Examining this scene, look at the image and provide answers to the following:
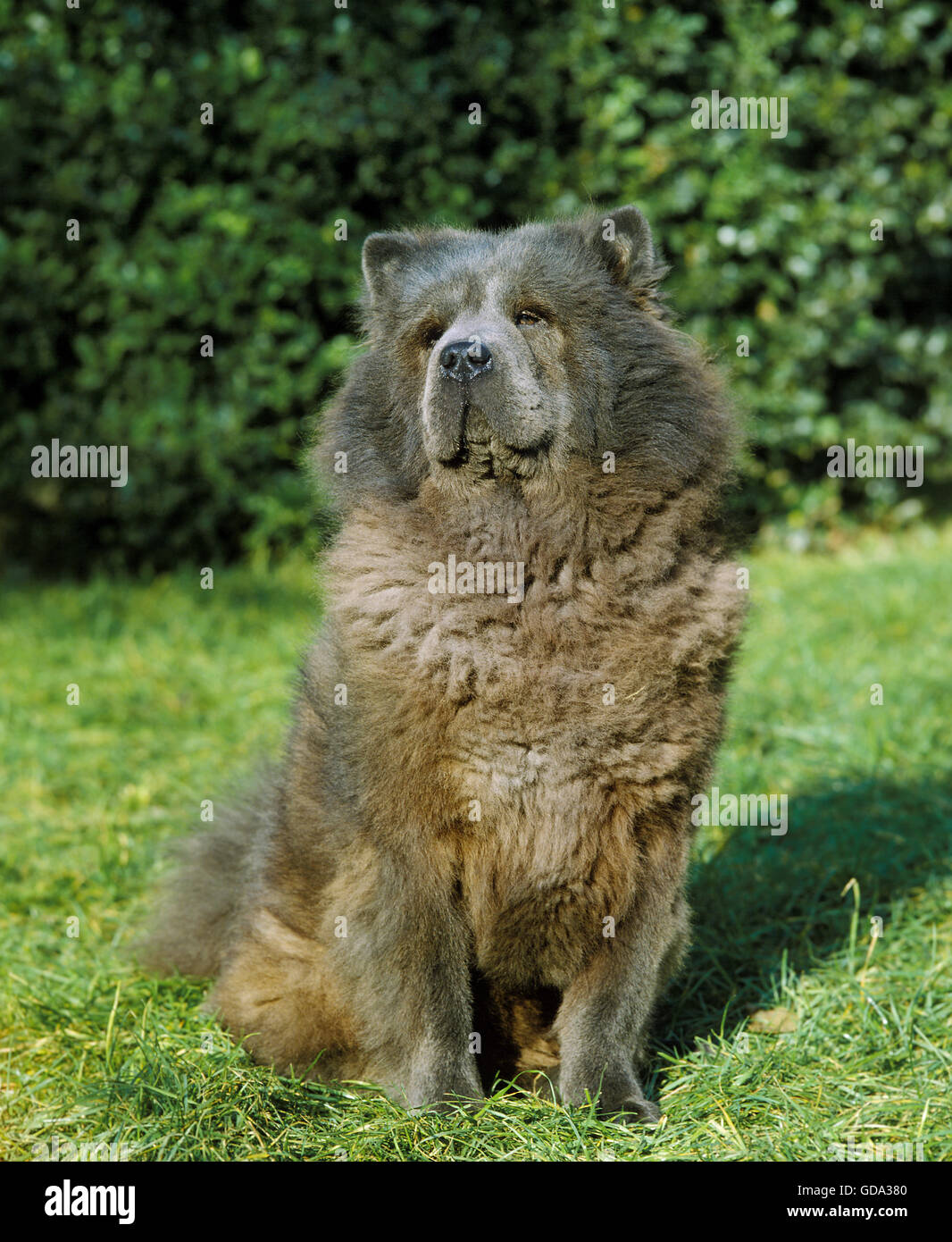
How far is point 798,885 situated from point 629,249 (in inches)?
83.7

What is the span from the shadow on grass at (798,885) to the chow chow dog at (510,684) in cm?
63

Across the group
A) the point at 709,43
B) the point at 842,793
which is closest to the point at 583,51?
the point at 709,43

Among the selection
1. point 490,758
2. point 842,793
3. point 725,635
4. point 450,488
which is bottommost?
point 842,793

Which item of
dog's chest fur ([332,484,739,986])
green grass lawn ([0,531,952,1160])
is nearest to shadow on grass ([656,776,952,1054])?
green grass lawn ([0,531,952,1160])

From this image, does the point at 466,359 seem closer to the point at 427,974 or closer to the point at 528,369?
the point at 528,369

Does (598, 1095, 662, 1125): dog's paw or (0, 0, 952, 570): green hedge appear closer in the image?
(598, 1095, 662, 1125): dog's paw

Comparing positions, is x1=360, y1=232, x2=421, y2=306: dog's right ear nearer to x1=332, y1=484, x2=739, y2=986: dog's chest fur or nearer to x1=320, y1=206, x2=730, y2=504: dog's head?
x1=320, y1=206, x2=730, y2=504: dog's head

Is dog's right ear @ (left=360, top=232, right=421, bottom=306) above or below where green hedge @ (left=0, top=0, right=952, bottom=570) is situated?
below

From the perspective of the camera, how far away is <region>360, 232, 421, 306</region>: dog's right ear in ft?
10.7

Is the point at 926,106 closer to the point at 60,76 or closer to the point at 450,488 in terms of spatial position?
the point at 60,76

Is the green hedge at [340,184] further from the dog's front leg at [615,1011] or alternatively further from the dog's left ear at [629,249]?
the dog's front leg at [615,1011]

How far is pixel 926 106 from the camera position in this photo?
26.7 feet

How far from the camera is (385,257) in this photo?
329cm

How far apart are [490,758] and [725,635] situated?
0.65 metres
